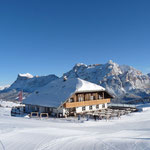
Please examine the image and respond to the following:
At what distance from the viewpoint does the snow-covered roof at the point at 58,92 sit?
87.8 feet

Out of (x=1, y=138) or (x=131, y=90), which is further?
(x=131, y=90)

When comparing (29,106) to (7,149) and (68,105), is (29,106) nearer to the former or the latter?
(68,105)

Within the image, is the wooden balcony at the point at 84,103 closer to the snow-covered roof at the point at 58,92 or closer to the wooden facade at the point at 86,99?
the wooden facade at the point at 86,99

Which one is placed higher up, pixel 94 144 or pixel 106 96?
pixel 106 96

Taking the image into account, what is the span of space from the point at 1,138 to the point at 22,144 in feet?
6.32

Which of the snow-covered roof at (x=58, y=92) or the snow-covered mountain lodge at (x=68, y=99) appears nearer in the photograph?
the snow-covered mountain lodge at (x=68, y=99)

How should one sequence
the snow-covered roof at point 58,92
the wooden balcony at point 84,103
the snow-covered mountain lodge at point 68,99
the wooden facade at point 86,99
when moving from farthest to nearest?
the wooden facade at point 86,99
the snow-covered roof at point 58,92
the snow-covered mountain lodge at point 68,99
the wooden balcony at point 84,103

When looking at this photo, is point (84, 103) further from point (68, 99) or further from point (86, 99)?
point (68, 99)

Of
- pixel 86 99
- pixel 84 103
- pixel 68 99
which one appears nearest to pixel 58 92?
pixel 68 99

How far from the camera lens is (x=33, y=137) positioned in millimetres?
11305

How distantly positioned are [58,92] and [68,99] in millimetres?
3260

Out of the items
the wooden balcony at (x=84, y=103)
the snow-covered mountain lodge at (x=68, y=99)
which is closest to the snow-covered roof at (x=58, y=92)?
the snow-covered mountain lodge at (x=68, y=99)

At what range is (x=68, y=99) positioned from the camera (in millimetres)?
26469

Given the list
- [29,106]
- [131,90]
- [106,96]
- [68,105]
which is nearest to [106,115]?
[68,105]
